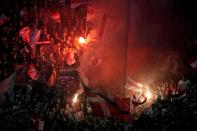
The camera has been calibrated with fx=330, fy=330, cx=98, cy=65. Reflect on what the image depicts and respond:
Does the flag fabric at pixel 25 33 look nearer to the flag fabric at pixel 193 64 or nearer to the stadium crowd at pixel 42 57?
the stadium crowd at pixel 42 57

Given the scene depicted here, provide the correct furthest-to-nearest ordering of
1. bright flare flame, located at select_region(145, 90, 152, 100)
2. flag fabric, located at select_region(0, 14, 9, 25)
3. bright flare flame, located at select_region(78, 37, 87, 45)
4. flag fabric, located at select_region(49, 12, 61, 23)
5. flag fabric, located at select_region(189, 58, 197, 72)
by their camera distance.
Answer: flag fabric, located at select_region(0, 14, 9, 25)
flag fabric, located at select_region(49, 12, 61, 23)
bright flare flame, located at select_region(78, 37, 87, 45)
bright flare flame, located at select_region(145, 90, 152, 100)
flag fabric, located at select_region(189, 58, 197, 72)

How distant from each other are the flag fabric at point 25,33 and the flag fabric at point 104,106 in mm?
3061

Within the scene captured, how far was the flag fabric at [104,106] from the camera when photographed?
11.0 m

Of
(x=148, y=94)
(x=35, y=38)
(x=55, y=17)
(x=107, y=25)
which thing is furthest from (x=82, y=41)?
(x=148, y=94)

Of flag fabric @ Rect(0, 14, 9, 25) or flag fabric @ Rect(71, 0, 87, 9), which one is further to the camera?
flag fabric @ Rect(0, 14, 9, 25)

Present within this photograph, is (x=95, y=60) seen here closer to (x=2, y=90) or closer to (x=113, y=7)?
(x=113, y=7)

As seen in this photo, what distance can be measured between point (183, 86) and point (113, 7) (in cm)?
353

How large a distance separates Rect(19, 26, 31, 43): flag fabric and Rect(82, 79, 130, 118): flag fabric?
3.06 m

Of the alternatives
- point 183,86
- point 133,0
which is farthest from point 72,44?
point 183,86

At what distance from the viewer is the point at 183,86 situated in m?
10.4

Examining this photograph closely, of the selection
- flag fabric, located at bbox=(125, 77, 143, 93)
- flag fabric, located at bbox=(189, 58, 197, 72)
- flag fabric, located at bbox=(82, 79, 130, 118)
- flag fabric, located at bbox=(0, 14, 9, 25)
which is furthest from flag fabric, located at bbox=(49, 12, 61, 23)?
flag fabric, located at bbox=(189, 58, 197, 72)

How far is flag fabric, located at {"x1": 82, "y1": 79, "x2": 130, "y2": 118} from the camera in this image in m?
11.0

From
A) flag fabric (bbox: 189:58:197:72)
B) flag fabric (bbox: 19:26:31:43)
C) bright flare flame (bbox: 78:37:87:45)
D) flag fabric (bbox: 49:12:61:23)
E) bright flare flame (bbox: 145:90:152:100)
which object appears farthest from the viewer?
flag fabric (bbox: 19:26:31:43)

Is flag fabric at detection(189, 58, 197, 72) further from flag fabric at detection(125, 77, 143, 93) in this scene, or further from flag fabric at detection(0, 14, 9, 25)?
flag fabric at detection(0, 14, 9, 25)
